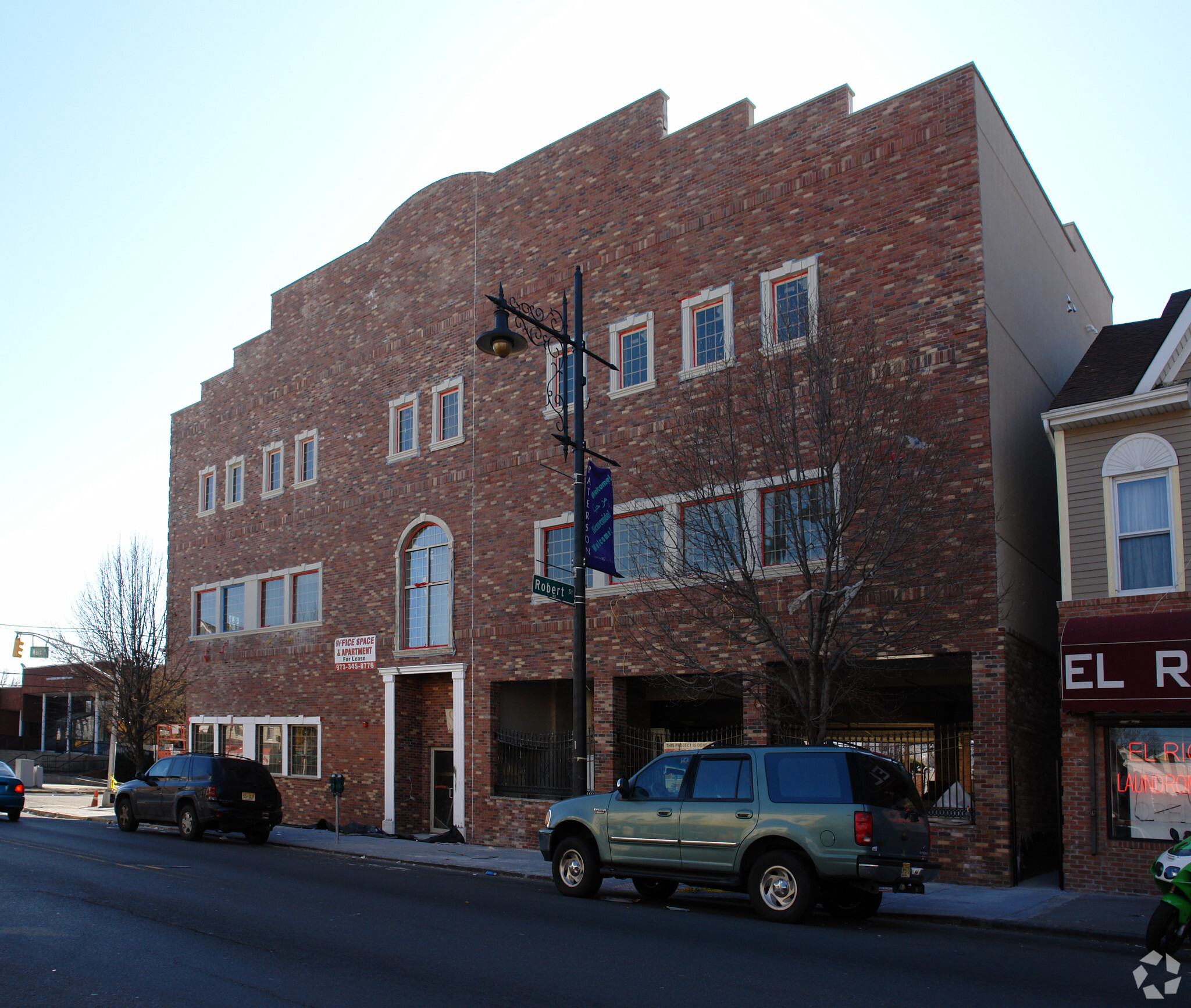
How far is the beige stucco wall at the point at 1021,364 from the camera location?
1573 centimetres

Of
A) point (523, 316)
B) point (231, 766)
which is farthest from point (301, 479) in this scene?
point (523, 316)

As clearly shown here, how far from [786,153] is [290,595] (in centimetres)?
1725

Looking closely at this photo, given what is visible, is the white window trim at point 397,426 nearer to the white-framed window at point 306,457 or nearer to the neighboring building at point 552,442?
the neighboring building at point 552,442

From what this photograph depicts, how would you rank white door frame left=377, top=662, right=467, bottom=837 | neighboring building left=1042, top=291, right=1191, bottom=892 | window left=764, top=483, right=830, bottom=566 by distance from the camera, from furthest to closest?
white door frame left=377, top=662, right=467, bottom=837 → window left=764, top=483, right=830, bottom=566 → neighboring building left=1042, top=291, right=1191, bottom=892

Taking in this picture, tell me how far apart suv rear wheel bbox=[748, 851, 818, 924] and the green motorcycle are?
321cm

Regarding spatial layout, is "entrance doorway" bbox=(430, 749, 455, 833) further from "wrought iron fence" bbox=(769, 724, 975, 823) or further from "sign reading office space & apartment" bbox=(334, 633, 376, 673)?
"wrought iron fence" bbox=(769, 724, 975, 823)

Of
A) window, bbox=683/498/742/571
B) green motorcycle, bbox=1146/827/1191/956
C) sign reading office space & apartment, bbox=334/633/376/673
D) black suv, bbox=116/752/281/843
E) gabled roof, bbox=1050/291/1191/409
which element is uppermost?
gabled roof, bbox=1050/291/1191/409

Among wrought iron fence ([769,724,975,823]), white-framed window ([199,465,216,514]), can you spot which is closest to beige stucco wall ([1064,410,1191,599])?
wrought iron fence ([769,724,975,823])

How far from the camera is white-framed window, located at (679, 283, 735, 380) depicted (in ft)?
61.3

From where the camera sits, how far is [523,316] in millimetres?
14688

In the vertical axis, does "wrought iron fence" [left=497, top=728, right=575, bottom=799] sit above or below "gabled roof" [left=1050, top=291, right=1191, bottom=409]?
below

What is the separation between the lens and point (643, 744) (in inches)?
776

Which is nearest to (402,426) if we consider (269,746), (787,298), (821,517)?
(269,746)

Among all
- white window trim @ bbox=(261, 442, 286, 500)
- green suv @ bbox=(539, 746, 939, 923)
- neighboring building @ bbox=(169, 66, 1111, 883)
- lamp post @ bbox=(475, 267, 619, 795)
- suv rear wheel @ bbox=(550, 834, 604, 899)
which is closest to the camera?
green suv @ bbox=(539, 746, 939, 923)
